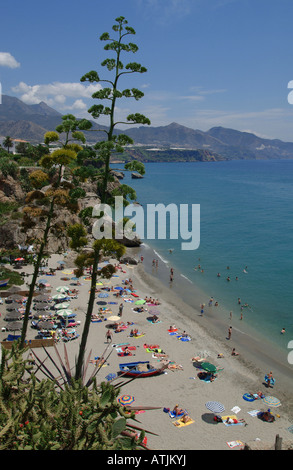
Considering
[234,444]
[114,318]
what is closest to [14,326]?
[114,318]

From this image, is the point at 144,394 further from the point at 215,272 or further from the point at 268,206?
the point at 268,206

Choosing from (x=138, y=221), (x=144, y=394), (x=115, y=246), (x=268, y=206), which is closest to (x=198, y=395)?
(x=144, y=394)

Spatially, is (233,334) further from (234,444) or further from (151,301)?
(234,444)

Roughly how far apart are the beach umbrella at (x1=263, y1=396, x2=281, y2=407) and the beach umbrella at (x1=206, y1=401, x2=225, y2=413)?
3310 mm

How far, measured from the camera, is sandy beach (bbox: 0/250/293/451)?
15828 millimetres

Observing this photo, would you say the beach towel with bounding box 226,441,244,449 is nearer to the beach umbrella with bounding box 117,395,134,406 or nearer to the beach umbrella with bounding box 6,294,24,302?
the beach umbrella with bounding box 117,395,134,406

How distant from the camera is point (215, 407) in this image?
1714 centimetres

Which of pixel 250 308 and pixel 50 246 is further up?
pixel 50 246

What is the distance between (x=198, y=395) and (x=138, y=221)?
5617 centimetres

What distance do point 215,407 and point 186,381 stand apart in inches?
124

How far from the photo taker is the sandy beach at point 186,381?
15.8 m
